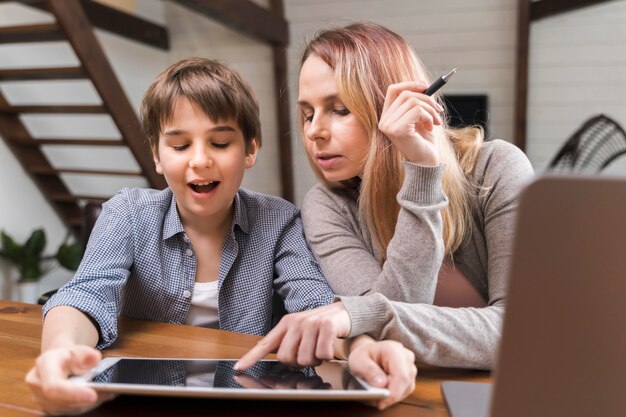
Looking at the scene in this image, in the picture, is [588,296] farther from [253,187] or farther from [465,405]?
[253,187]

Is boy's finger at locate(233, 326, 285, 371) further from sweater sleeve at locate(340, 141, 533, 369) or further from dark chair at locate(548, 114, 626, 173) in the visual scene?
dark chair at locate(548, 114, 626, 173)

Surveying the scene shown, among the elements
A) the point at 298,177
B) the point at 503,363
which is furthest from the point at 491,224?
the point at 298,177

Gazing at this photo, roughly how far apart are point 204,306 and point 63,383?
23.9 inches

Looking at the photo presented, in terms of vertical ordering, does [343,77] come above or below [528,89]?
below

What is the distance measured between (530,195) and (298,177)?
5.30 meters

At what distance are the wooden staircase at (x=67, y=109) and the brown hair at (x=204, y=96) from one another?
79.4 inches

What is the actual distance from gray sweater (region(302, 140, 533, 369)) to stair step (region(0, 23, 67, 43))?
2354mm

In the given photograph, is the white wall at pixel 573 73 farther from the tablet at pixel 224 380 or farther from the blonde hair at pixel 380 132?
the tablet at pixel 224 380

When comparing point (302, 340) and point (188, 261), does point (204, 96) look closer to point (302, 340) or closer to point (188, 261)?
point (188, 261)

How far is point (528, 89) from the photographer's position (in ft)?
16.4

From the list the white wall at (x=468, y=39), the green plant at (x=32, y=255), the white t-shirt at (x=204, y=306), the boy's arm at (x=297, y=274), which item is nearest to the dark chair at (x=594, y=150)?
the white wall at (x=468, y=39)

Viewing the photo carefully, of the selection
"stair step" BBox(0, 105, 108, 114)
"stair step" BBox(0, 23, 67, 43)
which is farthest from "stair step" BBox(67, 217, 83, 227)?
"stair step" BBox(0, 23, 67, 43)

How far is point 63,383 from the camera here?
0.63 meters

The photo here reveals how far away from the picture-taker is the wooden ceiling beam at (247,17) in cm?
422
